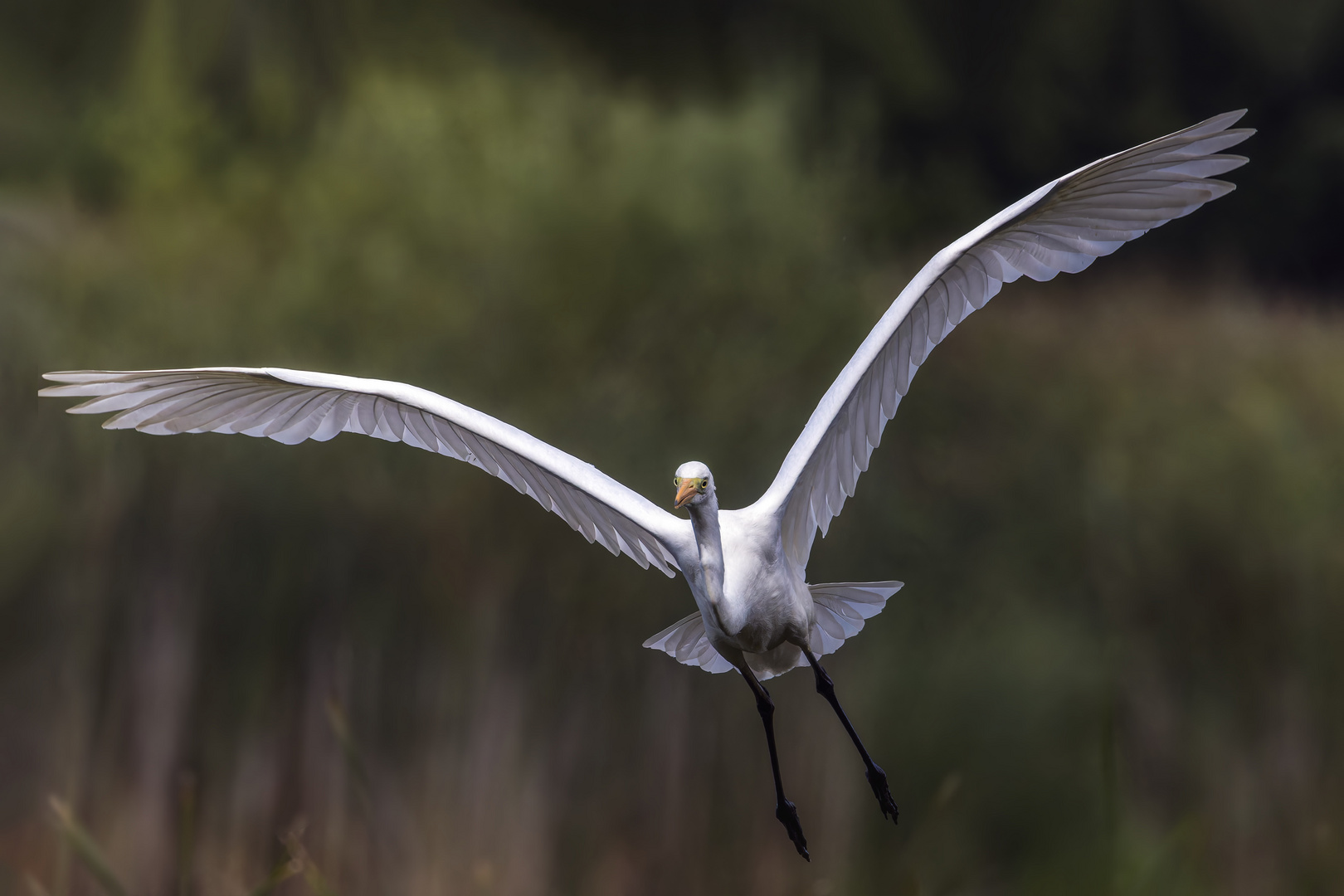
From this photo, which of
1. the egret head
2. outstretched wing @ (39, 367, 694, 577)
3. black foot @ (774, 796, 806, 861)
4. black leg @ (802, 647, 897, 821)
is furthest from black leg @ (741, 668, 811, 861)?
the egret head

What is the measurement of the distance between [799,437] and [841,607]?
522 mm

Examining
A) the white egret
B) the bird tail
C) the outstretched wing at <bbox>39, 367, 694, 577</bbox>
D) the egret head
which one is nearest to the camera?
the egret head

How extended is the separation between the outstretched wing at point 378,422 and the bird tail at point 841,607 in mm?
340

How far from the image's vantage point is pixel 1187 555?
14.1 feet

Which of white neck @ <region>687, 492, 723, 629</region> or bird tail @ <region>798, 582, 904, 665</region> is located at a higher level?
white neck @ <region>687, 492, 723, 629</region>

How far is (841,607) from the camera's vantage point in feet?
7.13

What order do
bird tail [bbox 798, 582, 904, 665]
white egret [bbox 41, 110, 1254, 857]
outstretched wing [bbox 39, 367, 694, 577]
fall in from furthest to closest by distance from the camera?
bird tail [bbox 798, 582, 904, 665] → outstretched wing [bbox 39, 367, 694, 577] → white egret [bbox 41, 110, 1254, 857]

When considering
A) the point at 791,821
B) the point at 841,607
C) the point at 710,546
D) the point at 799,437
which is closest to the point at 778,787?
the point at 791,821

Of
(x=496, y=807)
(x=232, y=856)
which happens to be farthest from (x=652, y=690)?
(x=232, y=856)

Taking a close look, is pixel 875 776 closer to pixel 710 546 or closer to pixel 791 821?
pixel 791 821

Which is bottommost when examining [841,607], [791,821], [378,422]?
[791,821]

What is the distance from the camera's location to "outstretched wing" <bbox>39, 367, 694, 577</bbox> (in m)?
1.86

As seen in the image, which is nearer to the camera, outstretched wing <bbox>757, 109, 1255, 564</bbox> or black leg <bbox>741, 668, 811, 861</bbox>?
outstretched wing <bbox>757, 109, 1255, 564</bbox>

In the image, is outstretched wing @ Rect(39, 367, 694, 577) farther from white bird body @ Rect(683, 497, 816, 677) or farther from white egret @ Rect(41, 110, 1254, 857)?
white bird body @ Rect(683, 497, 816, 677)
